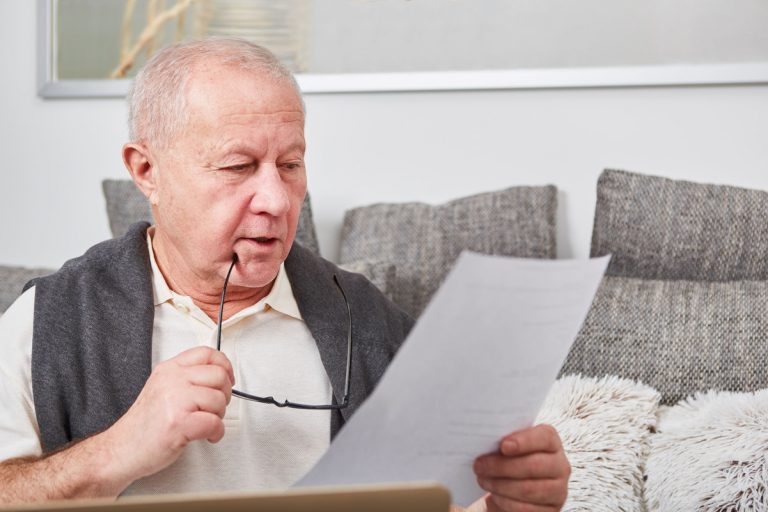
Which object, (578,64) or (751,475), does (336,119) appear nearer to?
(578,64)

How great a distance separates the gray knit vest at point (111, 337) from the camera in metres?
1.09

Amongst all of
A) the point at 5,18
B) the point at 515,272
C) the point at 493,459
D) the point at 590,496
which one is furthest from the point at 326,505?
the point at 5,18

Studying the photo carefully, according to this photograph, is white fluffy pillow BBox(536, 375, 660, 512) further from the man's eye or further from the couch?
the man's eye

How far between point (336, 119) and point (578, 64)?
1.90 feet

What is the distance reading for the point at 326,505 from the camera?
1.96ft

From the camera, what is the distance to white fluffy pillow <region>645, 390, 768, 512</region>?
1.33m

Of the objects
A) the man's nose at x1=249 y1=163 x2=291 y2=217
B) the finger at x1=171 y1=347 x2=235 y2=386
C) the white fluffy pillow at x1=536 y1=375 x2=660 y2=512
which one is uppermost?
the man's nose at x1=249 y1=163 x2=291 y2=217

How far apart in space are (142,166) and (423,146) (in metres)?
Answer: 1.01

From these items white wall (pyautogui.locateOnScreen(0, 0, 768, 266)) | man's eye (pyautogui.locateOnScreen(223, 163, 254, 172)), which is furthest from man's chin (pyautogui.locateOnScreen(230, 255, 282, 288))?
white wall (pyautogui.locateOnScreen(0, 0, 768, 266))

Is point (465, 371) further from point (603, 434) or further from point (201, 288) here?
point (603, 434)

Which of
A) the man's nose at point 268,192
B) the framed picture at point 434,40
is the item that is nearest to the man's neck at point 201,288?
the man's nose at point 268,192

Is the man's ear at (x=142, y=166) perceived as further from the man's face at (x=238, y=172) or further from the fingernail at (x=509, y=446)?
the fingernail at (x=509, y=446)

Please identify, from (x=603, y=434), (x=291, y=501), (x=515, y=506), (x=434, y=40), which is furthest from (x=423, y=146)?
(x=291, y=501)

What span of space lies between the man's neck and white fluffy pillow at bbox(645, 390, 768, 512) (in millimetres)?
685
